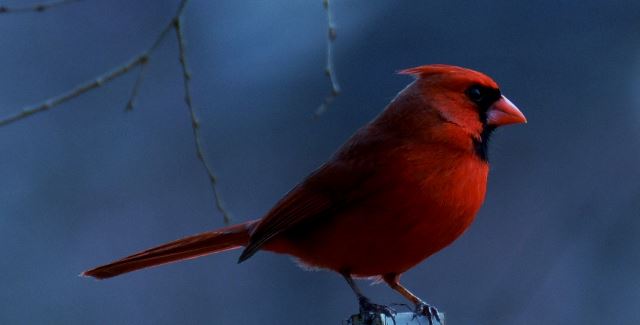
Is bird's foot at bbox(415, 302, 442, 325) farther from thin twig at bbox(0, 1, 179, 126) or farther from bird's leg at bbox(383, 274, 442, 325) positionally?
thin twig at bbox(0, 1, 179, 126)

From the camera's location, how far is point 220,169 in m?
6.26

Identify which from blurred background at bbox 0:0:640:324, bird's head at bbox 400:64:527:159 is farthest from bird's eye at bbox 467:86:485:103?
blurred background at bbox 0:0:640:324

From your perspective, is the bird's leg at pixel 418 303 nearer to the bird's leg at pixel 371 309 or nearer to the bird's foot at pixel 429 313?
the bird's foot at pixel 429 313

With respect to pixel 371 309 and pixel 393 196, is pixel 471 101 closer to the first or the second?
pixel 393 196

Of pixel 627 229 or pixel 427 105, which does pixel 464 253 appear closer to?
pixel 627 229

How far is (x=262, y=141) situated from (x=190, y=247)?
2421 millimetres

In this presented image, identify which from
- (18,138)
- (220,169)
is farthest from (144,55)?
(18,138)

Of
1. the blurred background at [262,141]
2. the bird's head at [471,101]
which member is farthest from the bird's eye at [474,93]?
the blurred background at [262,141]

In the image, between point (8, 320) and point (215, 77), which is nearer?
point (8, 320)

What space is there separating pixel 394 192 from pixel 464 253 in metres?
2.18

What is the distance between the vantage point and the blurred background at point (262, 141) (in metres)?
5.34

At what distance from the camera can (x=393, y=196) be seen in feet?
11.2

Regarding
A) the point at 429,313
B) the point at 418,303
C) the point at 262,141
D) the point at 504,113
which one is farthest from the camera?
the point at 262,141

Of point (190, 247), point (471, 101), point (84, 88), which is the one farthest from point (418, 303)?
point (84, 88)
